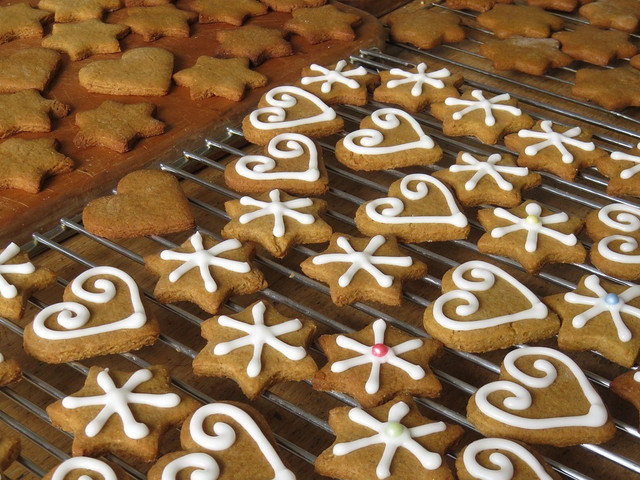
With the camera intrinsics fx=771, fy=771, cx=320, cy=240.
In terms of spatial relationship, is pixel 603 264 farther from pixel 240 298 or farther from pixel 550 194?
pixel 240 298

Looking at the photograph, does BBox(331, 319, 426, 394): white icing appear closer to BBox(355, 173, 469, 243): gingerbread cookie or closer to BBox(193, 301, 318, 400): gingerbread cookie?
BBox(193, 301, 318, 400): gingerbread cookie

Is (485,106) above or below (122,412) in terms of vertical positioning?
above

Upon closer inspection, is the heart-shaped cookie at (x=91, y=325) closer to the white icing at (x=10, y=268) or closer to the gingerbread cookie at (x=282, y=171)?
the white icing at (x=10, y=268)

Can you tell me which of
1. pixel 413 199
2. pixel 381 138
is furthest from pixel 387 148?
pixel 413 199

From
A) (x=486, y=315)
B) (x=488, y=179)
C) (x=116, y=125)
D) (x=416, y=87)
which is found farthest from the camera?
(x=416, y=87)

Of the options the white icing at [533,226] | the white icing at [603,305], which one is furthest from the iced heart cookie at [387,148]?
the white icing at [603,305]

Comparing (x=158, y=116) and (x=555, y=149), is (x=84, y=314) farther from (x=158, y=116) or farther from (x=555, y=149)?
(x=555, y=149)
